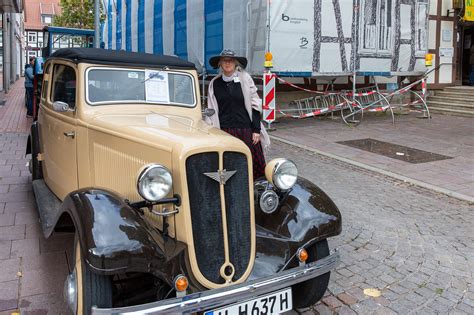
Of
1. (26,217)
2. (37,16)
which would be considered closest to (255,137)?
(26,217)

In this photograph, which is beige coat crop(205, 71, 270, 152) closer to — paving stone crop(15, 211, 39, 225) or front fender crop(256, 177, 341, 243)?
front fender crop(256, 177, 341, 243)

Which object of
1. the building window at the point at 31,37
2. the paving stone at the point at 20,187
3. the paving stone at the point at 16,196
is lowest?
the paving stone at the point at 16,196

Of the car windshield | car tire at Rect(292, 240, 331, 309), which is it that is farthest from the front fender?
the car windshield

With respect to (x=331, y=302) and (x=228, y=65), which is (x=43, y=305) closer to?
(x=331, y=302)

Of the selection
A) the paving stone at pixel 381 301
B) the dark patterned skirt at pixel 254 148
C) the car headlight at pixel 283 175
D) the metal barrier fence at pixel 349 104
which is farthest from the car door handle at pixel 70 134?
the metal barrier fence at pixel 349 104

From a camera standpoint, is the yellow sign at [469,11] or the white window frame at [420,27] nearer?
the white window frame at [420,27]

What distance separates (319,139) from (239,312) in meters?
7.65

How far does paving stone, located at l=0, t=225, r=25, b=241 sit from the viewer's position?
177 inches

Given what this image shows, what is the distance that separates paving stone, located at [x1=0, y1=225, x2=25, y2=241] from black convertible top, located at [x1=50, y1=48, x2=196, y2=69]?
1.77 metres

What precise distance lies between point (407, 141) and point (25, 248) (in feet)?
25.4

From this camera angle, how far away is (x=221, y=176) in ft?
8.90

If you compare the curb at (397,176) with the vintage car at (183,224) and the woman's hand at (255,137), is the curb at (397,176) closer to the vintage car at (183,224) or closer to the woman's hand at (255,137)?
the woman's hand at (255,137)

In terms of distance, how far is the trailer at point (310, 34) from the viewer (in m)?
10.9

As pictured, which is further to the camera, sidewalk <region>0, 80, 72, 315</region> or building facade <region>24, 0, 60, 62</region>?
building facade <region>24, 0, 60, 62</region>
